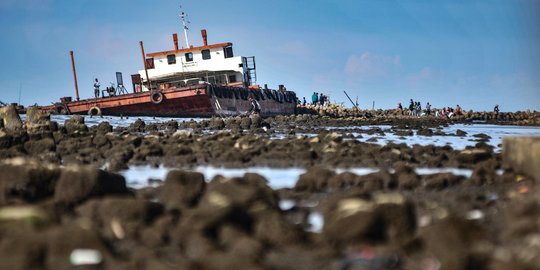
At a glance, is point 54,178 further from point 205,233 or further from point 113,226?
point 205,233

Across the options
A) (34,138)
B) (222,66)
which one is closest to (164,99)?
(222,66)

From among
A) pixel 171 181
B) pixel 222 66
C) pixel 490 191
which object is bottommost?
pixel 490 191

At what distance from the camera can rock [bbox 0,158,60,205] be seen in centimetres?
725

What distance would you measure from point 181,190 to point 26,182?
1614 millimetres

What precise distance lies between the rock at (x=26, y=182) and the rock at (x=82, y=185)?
0.24m

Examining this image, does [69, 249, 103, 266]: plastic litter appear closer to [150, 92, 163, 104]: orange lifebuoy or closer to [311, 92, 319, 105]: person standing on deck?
[150, 92, 163, 104]: orange lifebuoy

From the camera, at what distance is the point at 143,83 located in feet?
135

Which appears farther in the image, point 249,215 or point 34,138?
point 34,138

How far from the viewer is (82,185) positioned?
23.4 ft

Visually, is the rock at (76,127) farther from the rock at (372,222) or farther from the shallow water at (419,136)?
the rock at (372,222)

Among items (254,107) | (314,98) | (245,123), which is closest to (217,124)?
(245,123)

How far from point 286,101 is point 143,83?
12.5 m

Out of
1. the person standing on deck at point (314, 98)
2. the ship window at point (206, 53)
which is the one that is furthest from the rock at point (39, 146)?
the person standing on deck at point (314, 98)

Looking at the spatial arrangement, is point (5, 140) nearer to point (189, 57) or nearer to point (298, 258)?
point (298, 258)
